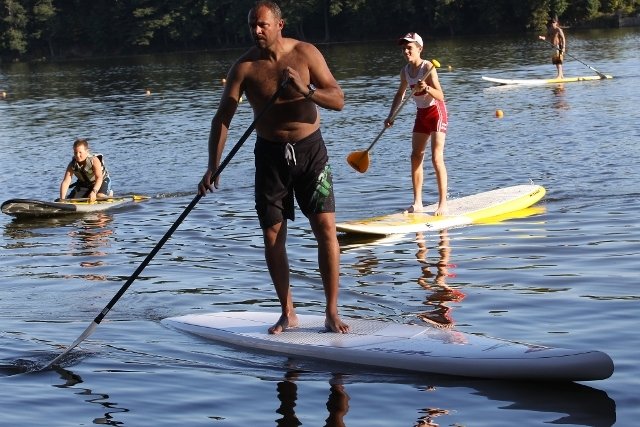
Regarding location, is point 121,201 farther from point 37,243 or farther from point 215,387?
point 215,387

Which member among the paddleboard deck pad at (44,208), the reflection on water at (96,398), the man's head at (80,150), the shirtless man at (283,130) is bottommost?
the paddleboard deck pad at (44,208)

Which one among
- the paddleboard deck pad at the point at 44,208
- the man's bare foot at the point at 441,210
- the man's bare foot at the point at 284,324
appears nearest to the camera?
the man's bare foot at the point at 284,324

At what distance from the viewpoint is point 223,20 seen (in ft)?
287

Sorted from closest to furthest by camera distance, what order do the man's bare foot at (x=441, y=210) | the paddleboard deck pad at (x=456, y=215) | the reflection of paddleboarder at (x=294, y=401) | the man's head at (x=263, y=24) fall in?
the reflection of paddleboarder at (x=294, y=401) → the man's head at (x=263, y=24) → the paddleboard deck pad at (x=456, y=215) → the man's bare foot at (x=441, y=210)

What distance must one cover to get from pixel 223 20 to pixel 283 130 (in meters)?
81.4

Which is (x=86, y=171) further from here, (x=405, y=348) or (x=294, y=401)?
(x=294, y=401)

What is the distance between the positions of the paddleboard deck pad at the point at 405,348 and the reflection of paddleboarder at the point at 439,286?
697 mm

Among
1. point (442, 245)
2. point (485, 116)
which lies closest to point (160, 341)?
point (442, 245)

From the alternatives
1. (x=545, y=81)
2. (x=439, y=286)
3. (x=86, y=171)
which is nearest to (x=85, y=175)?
(x=86, y=171)

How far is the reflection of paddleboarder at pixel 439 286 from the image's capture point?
8688 millimetres

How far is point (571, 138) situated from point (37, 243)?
10227 millimetres

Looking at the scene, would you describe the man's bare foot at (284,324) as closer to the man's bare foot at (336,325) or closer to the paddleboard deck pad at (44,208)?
the man's bare foot at (336,325)

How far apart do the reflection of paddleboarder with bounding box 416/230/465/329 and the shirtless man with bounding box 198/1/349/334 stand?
40.3 inches

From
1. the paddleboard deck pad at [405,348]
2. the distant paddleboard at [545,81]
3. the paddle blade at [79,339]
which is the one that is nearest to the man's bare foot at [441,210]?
the paddleboard deck pad at [405,348]
